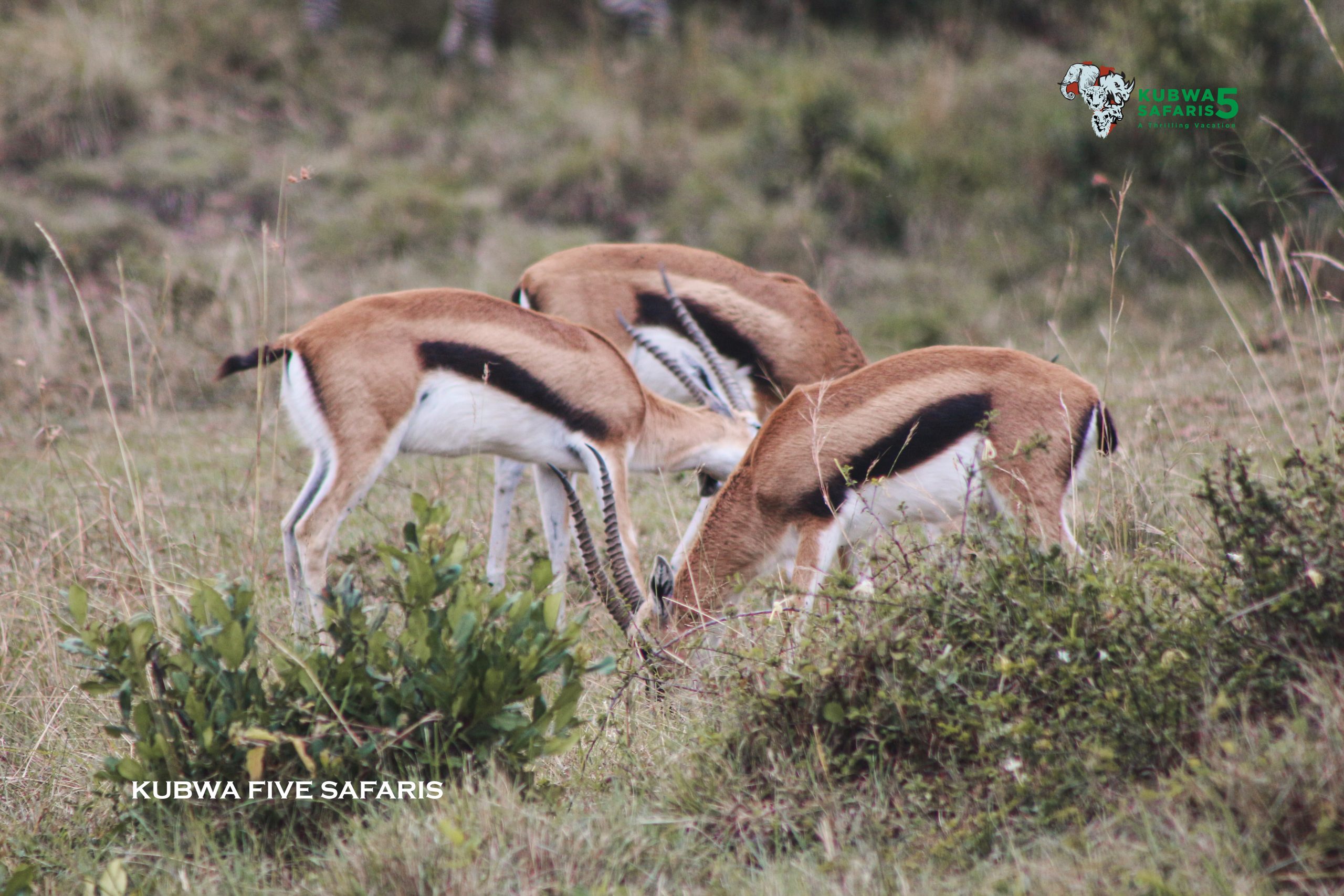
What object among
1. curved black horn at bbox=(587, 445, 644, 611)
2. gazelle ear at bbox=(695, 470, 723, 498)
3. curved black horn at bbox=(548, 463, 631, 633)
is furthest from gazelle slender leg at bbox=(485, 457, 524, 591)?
curved black horn at bbox=(548, 463, 631, 633)

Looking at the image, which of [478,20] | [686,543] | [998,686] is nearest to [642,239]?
[478,20]

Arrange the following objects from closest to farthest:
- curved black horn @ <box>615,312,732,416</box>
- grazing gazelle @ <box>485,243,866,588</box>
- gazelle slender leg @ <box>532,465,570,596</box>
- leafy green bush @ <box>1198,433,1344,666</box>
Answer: leafy green bush @ <box>1198,433,1344,666</box> < gazelle slender leg @ <box>532,465,570,596</box> < curved black horn @ <box>615,312,732,416</box> < grazing gazelle @ <box>485,243,866,588</box>

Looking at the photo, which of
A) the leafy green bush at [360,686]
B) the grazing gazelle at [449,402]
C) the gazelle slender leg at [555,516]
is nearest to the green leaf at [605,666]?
the leafy green bush at [360,686]

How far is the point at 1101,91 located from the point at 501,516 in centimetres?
758

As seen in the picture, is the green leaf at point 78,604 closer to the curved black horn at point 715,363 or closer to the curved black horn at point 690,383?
the curved black horn at point 690,383

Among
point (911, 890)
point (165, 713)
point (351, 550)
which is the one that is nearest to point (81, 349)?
point (351, 550)

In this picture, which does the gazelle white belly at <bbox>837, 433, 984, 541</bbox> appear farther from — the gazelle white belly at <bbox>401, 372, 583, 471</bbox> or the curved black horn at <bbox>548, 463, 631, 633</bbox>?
the gazelle white belly at <bbox>401, 372, 583, 471</bbox>

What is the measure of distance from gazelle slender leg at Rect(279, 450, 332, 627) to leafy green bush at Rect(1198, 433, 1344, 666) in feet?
10.5

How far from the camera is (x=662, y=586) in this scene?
4121 millimetres

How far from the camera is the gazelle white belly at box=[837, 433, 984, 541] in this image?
4.07 metres

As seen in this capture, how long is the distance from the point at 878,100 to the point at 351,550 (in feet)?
32.1

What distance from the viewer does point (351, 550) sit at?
479 cm

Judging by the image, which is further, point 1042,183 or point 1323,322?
point 1042,183

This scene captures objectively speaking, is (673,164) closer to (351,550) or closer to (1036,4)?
(1036,4)
